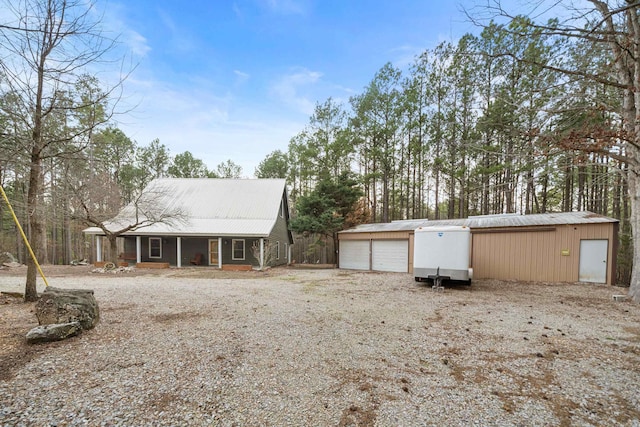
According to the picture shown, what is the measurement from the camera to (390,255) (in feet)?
44.2

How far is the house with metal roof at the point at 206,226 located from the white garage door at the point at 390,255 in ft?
18.9

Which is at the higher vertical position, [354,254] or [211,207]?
[211,207]

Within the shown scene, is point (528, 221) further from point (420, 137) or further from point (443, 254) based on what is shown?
point (420, 137)

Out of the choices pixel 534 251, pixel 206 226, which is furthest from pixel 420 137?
pixel 206 226

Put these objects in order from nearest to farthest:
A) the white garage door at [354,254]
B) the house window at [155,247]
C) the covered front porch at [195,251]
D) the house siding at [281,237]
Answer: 1. the white garage door at [354,254]
2. the covered front porch at [195,251]
3. the house window at [155,247]
4. the house siding at [281,237]

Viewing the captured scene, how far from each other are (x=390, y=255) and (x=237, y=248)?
8550mm

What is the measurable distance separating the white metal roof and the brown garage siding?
33.5ft

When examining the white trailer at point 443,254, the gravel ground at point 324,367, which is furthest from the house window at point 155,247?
the white trailer at point 443,254

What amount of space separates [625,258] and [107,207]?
2407cm

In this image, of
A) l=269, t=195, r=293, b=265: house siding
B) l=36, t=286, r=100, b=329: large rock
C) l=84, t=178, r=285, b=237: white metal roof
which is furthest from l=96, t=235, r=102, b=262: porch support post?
l=36, t=286, r=100, b=329: large rock

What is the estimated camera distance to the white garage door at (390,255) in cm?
1303

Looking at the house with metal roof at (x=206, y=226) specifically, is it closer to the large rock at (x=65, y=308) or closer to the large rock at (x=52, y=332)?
the large rock at (x=65, y=308)

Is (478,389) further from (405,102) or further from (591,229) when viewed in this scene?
(405,102)

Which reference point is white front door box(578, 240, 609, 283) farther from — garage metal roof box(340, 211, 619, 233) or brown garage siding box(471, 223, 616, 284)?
garage metal roof box(340, 211, 619, 233)
